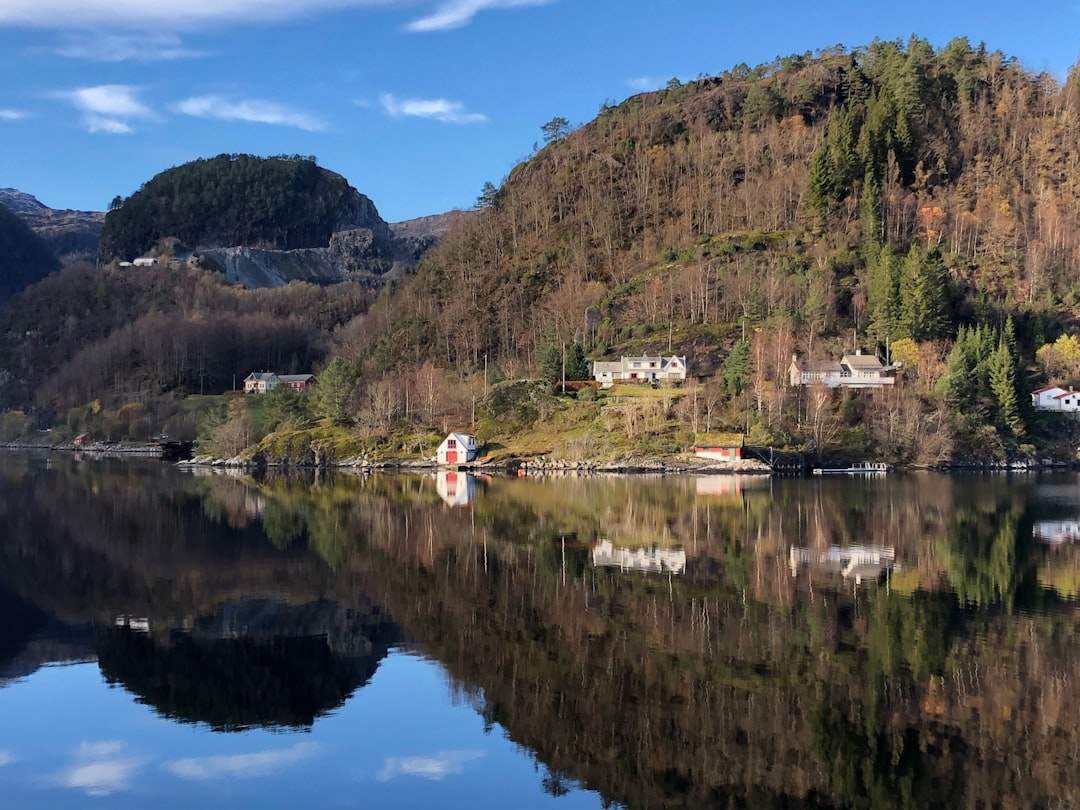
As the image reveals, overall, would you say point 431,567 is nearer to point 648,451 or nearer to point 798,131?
point 648,451

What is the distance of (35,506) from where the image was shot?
5584 cm

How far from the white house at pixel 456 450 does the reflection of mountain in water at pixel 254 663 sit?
56.0 m

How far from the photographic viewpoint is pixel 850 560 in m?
34.3

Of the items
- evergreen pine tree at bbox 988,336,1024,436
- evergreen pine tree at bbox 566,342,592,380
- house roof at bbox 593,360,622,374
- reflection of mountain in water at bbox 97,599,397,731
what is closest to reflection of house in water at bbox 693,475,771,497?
house roof at bbox 593,360,622,374

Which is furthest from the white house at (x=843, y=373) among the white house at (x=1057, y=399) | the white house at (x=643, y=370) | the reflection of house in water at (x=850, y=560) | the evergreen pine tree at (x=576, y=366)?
the reflection of house in water at (x=850, y=560)

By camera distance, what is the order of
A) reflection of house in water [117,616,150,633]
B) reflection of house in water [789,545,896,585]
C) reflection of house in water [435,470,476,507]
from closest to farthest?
reflection of house in water [117,616,150,633] < reflection of house in water [789,545,896,585] < reflection of house in water [435,470,476,507]

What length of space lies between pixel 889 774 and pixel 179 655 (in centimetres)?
1651

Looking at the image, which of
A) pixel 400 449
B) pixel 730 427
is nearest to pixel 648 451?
pixel 730 427

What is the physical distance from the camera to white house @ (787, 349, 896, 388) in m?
85.1

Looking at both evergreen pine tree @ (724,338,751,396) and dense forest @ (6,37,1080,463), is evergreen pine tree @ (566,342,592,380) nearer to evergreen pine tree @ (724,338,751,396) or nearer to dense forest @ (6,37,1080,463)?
dense forest @ (6,37,1080,463)

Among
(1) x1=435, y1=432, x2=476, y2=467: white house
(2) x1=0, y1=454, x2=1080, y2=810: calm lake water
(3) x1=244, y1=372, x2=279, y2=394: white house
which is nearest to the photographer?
(2) x1=0, y1=454, x2=1080, y2=810: calm lake water

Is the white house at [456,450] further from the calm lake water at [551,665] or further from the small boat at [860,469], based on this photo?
the calm lake water at [551,665]

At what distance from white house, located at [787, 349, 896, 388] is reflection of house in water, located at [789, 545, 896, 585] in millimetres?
49476

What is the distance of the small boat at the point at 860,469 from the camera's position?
3056 inches
